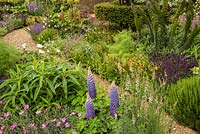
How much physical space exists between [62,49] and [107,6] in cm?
189

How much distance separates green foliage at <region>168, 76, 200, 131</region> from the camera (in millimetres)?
4520

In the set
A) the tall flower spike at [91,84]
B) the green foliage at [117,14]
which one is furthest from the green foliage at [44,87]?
the green foliage at [117,14]

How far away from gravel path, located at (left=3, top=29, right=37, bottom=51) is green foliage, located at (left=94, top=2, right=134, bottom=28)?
198 centimetres

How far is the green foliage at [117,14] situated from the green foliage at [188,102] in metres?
4.53

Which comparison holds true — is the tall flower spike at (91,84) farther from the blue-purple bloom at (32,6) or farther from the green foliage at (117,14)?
the blue-purple bloom at (32,6)

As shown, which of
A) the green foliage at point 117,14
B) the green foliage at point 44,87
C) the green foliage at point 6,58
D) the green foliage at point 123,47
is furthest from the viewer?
the green foliage at point 117,14

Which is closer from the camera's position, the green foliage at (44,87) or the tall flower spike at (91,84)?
the tall flower spike at (91,84)

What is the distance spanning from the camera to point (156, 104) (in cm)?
354

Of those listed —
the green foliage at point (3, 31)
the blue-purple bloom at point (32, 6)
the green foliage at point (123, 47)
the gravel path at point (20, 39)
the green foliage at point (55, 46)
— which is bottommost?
the gravel path at point (20, 39)

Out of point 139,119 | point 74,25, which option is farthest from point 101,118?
point 74,25

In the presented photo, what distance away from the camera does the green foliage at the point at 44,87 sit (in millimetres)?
4727

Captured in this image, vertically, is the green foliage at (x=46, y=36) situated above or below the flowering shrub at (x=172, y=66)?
below

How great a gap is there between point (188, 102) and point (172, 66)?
1338mm

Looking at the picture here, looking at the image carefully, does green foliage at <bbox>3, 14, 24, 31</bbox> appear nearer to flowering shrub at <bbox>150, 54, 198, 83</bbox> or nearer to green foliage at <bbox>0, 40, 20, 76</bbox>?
green foliage at <bbox>0, 40, 20, 76</bbox>
